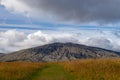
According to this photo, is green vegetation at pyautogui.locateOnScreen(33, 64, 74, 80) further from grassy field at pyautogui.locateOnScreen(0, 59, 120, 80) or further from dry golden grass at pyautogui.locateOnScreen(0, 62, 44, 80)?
dry golden grass at pyautogui.locateOnScreen(0, 62, 44, 80)

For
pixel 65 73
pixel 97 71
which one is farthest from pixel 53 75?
pixel 97 71

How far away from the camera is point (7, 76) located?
87.6 feet

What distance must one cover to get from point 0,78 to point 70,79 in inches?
276

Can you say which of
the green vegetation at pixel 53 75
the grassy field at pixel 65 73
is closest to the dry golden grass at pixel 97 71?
the grassy field at pixel 65 73

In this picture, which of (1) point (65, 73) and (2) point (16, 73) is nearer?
(2) point (16, 73)

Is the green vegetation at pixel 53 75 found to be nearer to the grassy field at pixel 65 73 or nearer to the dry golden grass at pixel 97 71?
the grassy field at pixel 65 73

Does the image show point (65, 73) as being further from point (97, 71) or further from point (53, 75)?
point (97, 71)

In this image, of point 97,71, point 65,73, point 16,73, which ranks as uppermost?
point 16,73

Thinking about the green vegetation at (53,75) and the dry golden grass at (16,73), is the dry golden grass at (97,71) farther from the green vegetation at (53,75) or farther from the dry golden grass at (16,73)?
the dry golden grass at (16,73)

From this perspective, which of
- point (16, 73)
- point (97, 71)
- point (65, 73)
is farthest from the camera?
point (65, 73)

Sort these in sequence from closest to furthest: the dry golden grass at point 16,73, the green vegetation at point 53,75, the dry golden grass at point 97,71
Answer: the dry golden grass at point 16,73
the green vegetation at point 53,75
the dry golden grass at point 97,71

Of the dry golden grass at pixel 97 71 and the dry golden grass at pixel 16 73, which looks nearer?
the dry golden grass at pixel 16 73

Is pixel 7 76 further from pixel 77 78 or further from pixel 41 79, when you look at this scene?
pixel 77 78

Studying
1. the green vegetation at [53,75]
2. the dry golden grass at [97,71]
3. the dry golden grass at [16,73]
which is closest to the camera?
the dry golden grass at [16,73]
